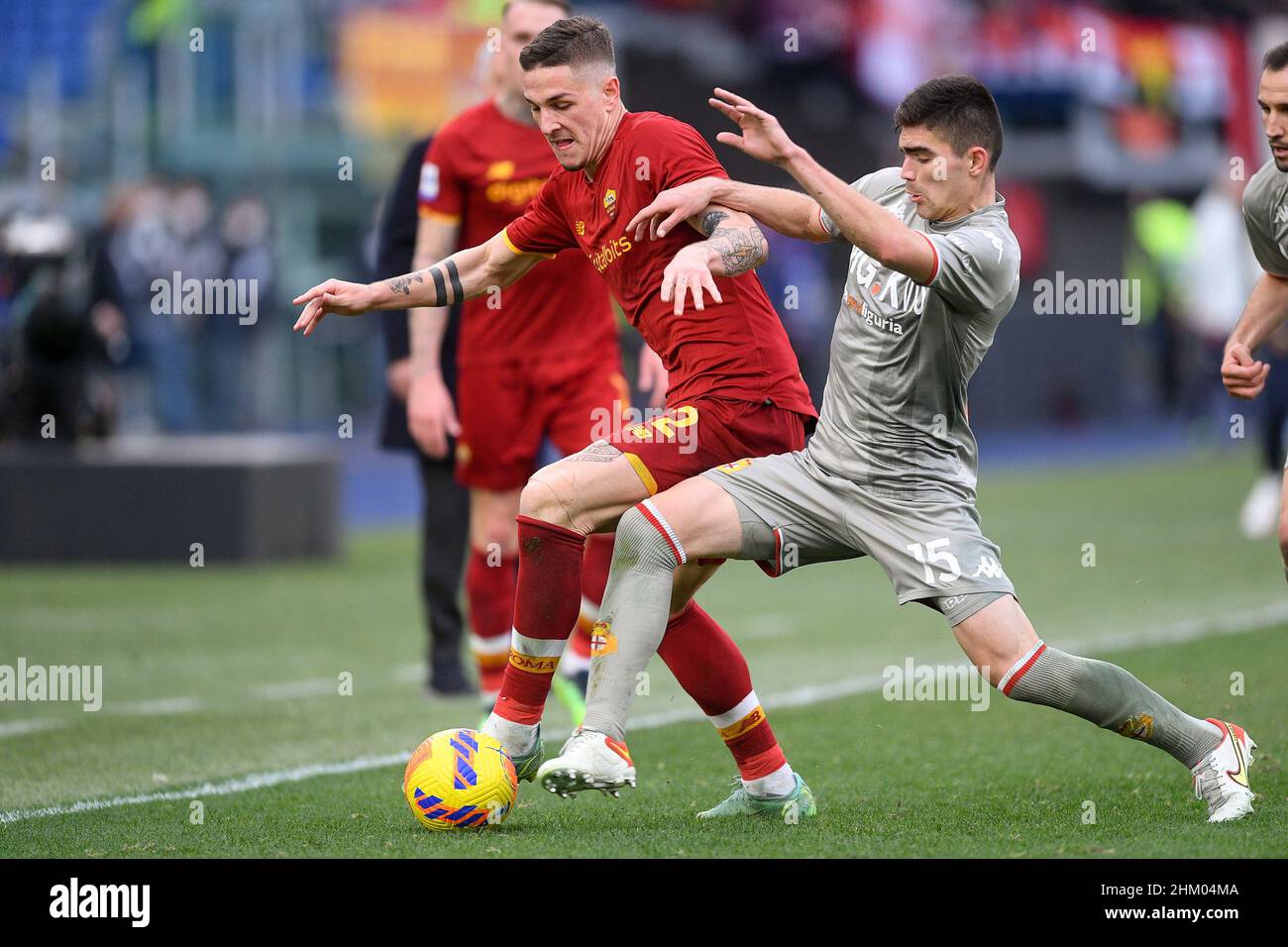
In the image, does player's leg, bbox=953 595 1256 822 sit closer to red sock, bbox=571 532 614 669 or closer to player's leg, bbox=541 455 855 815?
player's leg, bbox=541 455 855 815

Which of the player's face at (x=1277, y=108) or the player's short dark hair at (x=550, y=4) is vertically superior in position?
the player's short dark hair at (x=550, y=4)

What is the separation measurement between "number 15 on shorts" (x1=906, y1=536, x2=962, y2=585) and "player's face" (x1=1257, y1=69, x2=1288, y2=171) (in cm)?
149

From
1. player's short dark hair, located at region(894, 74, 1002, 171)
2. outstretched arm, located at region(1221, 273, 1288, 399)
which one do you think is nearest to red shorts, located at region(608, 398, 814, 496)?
player's short dark hair, located at region(894, 74, 1002, 171)

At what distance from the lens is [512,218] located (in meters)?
7.39

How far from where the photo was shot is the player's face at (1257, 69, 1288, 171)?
5.30 m

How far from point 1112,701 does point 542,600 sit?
1.60 metres

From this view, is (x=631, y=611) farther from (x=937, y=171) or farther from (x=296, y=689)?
(x=296, y=689)

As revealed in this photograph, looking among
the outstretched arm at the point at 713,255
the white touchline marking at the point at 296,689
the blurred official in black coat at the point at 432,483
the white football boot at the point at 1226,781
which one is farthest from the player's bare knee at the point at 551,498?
the white touchline marking at the point at 296,689

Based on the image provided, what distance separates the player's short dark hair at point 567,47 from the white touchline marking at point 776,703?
2.54 m

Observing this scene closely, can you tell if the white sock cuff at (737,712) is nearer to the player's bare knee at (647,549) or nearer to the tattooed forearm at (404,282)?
the player's bare knee at (647,549)

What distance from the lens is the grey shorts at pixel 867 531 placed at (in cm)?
507

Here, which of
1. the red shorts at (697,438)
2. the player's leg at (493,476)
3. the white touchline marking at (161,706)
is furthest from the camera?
the white touchline marking at (161,706)

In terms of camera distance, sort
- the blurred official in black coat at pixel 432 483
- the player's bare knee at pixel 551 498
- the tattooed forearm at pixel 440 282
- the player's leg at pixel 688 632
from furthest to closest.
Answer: the blurred official in black coat at pixel 432 483
the tattooed forearm at pixel 440 282
the player's bare knee at pixel 551 498
the player's leg at pixel 688 632

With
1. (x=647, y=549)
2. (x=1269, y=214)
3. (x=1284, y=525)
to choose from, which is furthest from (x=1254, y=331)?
(x=647, y=549)
